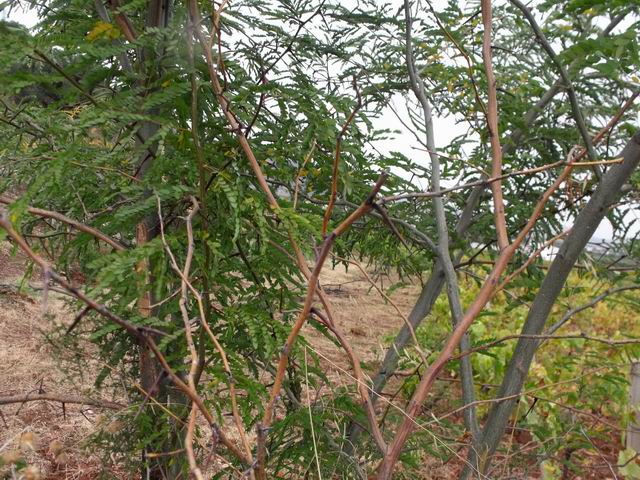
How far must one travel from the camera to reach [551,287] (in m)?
1.85

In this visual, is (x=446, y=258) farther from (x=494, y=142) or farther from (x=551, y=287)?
(x=494, y=142)

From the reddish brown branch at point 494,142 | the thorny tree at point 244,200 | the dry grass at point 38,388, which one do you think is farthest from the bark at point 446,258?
the dry grass at point 38,388

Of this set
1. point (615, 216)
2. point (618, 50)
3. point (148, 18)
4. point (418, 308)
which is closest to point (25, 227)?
point (148, 18)

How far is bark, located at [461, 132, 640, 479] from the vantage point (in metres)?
1.78

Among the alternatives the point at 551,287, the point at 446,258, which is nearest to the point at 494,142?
the point at 551,287

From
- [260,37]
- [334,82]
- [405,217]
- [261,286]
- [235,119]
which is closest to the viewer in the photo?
[235,119]

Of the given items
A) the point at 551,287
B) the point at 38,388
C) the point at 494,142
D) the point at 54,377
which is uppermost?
the point at 494,142

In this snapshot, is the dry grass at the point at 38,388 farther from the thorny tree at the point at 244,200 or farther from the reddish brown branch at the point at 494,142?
the reddish brown branch at the point at 494,142

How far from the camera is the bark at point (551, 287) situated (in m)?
1.78

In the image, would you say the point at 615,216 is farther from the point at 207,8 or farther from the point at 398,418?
the point at 207,8

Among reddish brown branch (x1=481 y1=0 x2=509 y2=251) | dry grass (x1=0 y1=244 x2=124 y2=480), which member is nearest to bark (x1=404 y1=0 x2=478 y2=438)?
reddish brown branch (x1=481 y1=0 x2=509 y2=251)

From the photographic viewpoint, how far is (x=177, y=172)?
1604 mm

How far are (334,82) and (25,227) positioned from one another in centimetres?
125

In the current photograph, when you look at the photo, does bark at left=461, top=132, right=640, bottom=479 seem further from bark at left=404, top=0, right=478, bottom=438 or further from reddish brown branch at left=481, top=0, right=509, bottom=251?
reddish brown branch at left=481, top=0, right=509, bottom=251
